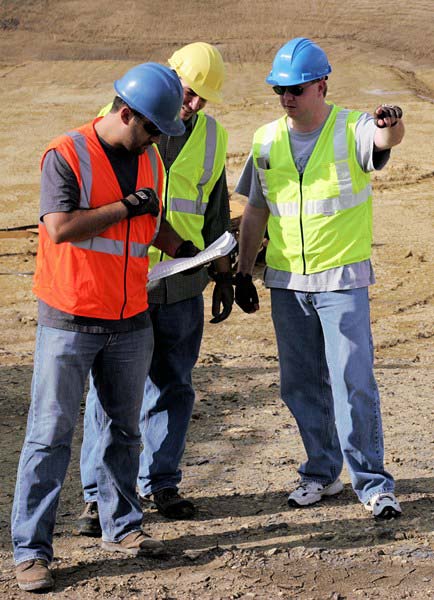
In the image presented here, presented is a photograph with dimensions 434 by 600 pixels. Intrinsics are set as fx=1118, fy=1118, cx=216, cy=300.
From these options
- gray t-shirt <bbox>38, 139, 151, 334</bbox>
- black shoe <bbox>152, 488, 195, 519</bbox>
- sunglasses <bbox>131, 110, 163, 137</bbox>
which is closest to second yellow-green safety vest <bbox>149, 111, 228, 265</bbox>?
gray t-shirt <bbox>38, 139, 151, 334</bbox>

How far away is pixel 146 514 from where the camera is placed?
530cm

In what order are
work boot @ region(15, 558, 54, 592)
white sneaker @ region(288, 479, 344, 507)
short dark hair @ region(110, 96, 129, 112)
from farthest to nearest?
white sneaker @ region(288, 479, 344, 507), work boot @ region(15, 558, 54, 592), short dark hair @ region(110, 96, 129, 112)

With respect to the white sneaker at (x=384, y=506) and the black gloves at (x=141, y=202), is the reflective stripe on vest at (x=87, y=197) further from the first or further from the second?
the white sneaker at (x=384, y=506)

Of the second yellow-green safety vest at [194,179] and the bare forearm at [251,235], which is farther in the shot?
the bare forearm at [251,235]

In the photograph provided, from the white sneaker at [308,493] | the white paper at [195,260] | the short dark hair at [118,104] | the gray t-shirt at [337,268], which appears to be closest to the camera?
the short dark hair at [118,104]

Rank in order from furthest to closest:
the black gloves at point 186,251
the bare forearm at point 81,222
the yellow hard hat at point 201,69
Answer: the yellow hard hat at point 201,69 < the black gloves at point 186,251 < the bare forearm at point 81,222

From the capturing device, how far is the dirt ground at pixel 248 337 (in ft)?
15.6

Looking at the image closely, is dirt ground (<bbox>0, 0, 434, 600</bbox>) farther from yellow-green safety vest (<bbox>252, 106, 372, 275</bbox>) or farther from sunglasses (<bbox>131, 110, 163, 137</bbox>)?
sunglasses (<bbox>131, 110, 163, 137</bbox>)

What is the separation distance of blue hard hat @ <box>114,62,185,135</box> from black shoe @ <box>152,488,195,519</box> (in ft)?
6.02

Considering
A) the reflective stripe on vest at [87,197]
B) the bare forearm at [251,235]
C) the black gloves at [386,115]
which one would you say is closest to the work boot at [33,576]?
the reflective stripe on vest at [87,197]

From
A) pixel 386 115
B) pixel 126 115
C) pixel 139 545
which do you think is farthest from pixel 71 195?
pixel 139 545

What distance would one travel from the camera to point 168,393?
5328 mm

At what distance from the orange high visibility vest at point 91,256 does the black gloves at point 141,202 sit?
0.22ft

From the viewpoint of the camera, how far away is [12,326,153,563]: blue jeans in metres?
4.38
